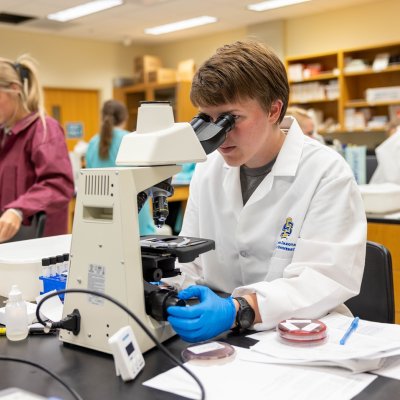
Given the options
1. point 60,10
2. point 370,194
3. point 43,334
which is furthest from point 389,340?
point 60,10

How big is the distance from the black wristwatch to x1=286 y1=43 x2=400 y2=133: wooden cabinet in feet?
16.1

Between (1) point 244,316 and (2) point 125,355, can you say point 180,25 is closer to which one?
(1) point 244,316

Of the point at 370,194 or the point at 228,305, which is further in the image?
the point at 370,194

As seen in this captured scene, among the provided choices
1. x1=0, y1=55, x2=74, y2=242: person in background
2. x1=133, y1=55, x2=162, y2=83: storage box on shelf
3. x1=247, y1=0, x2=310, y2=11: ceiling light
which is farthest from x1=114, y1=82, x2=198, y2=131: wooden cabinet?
x1=0, y1=55, x2=74, y2=242: person in background

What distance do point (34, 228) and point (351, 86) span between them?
4872 millimetres

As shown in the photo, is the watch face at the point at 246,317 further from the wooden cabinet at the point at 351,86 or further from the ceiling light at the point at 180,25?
the ceiling light at the point at 180,25

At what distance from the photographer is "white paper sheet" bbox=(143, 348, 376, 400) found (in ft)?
2.54

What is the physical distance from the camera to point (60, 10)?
565 cm

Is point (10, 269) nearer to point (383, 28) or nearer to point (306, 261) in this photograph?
point (306, 261)

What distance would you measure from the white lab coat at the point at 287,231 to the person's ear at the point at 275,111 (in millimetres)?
78

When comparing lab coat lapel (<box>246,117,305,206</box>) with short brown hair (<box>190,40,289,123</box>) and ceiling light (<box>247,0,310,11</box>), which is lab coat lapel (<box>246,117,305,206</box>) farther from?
ceiling light (<box>247,0,310,11</box>)

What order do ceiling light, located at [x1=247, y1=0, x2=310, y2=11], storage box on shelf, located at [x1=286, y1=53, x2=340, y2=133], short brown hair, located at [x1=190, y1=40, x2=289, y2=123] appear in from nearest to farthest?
short brown hair, located at [x1=190, y1=40, x2=289, y2=123] < ceiling light, located at [x1=247, y1=0, x2=310, y2=11] < storage box on shelf, located at [x1=286, y1=53, x2=340, y2=133]

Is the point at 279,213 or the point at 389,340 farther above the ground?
the point at 279,213

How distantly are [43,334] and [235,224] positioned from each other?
0.55 metres
